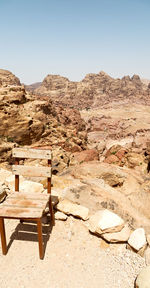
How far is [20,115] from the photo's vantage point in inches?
497

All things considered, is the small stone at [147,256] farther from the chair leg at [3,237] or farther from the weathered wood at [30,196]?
the chair leg at [3,237]

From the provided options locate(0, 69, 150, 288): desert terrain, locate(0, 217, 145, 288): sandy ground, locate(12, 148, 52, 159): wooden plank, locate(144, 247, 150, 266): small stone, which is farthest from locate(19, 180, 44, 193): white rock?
locate(144, 247, 150, 266): small stone

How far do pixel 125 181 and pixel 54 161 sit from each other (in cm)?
413

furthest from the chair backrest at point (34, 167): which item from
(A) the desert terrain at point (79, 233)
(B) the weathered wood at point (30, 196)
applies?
(A) the desert terrain at point (79, 233)

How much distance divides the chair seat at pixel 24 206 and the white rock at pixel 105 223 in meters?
1.25

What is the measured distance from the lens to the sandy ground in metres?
3.22

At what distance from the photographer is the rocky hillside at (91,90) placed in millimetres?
83363

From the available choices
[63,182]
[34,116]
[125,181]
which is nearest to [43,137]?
[34,116]

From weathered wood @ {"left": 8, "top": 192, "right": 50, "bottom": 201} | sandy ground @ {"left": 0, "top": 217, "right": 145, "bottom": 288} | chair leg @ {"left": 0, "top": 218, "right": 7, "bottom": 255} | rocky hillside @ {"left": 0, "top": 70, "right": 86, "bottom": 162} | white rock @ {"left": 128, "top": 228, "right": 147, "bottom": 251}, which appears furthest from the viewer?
rocky hillside @ {"left": 0, "top": 70, "right": 86, "bottom": 162}

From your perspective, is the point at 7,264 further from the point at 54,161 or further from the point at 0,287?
the point at 54,161

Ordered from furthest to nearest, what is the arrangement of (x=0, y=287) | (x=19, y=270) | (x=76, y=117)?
Answer: 1. (x=76, y=117)
2. (x=19, y=270)
3. (x=0, y=287)

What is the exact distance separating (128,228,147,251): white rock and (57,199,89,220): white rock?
1134 mm

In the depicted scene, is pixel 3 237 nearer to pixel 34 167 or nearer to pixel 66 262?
pixel 66 262

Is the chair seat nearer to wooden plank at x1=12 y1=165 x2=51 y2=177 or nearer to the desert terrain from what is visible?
wooden plank at x1=12 y1=165 x2=51 y2=177
